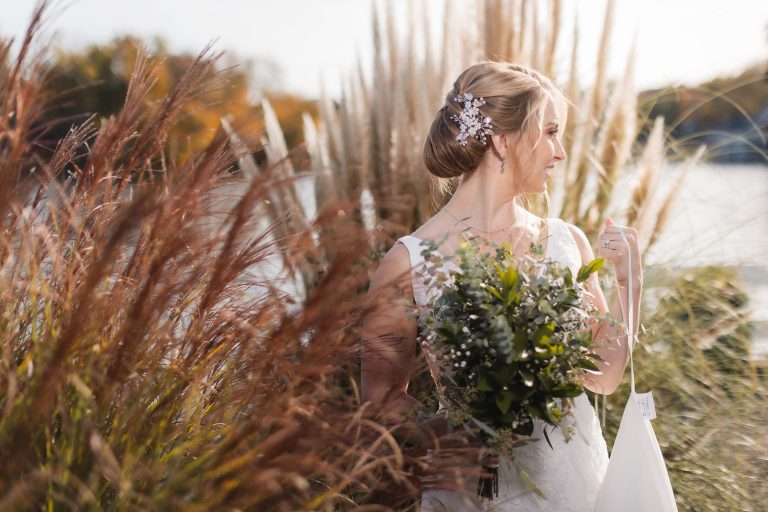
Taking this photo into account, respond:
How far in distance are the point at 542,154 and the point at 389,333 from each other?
763 mm

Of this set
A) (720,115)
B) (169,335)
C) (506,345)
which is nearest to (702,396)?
(720,115)

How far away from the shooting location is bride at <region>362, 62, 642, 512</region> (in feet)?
6.02

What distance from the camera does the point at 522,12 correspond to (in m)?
3.31

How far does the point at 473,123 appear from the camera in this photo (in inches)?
79.0

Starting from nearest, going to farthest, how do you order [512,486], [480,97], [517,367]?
[517,367]
[512,486]
[480,97]

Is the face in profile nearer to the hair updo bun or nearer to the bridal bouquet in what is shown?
the hair updo bun

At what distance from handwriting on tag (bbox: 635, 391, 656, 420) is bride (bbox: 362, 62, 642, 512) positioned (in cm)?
12

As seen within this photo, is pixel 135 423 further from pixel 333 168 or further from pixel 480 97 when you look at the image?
pixel 333 168

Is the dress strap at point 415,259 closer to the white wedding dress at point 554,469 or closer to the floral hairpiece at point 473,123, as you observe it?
the white wedding dress at point 554,469

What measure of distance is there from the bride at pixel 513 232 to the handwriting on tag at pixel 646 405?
124 mm

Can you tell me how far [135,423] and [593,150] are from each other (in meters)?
Result: 2.84

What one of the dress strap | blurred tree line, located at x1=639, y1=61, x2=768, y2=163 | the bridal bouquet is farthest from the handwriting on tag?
blurred tree line, located at x1=639, y1=61, x2=768, y2=163

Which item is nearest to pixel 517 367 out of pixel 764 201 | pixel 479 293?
pixel 479 293

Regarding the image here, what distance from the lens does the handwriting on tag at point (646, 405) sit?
1.66m
